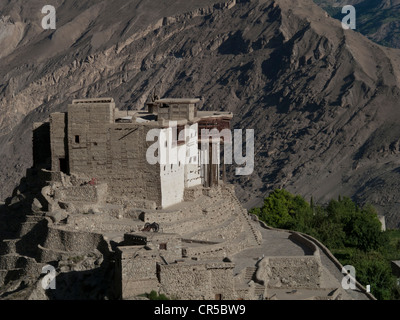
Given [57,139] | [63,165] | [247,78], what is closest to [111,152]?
[63,165]

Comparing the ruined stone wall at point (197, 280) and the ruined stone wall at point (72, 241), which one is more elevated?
the ruined stone wall at point (72, 241)

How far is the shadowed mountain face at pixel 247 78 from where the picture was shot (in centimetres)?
11894

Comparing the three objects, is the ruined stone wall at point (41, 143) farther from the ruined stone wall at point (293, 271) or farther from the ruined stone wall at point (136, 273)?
the ruined stone wall at point (136, 273)

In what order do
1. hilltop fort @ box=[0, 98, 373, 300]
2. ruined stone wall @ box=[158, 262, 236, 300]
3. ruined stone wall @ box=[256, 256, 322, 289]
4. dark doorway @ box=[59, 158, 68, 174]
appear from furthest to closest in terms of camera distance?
dark doorway @ box=[59, 158, 68, 174] < ruined stone wall @ box=[256, 256, 322, 289] < hilltop fort @ box=[0, 98, 373, 300] < ruined stone wall @ box=[158, 262, 236, 300]

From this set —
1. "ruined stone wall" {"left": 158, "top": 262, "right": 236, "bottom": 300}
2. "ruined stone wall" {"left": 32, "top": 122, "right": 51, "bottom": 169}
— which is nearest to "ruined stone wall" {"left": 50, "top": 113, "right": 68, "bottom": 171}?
"ruined stone wall" {"left": 32, "top": 122, "right": 51, "bottom": 169}

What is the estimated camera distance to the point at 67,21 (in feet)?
525

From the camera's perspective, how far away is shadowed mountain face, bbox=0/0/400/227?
390ft

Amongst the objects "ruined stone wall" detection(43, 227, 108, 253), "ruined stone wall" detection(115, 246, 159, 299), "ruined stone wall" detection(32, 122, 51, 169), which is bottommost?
"ruined stone wall" detection(115, 246, 159, 299)

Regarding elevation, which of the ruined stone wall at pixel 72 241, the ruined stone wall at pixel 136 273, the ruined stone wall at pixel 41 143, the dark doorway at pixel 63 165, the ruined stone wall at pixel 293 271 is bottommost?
the ruined stone wall at pixel 293 271

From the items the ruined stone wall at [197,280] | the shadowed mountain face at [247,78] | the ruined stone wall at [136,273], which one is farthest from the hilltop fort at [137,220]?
the shadowed mountain face at [247,78]

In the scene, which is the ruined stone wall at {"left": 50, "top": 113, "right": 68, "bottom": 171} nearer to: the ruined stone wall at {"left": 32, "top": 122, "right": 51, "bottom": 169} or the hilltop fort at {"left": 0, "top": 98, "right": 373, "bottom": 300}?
the hilltop fort at {"left": 0, "top": 98, "right": 373, "bottom": 300}

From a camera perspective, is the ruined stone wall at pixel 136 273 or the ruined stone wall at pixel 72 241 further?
the ruined stone wall at pixel 72 241
